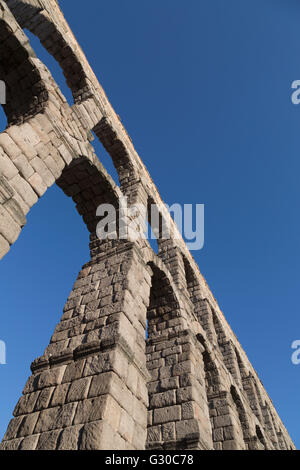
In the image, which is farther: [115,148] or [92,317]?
[115,148]

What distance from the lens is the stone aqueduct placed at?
361 cm

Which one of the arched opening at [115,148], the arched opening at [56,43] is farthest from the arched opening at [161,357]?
the arched opening at [56,43]

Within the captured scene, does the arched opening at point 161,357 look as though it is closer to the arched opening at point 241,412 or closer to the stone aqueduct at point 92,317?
the stone aqueduct at point 92,317

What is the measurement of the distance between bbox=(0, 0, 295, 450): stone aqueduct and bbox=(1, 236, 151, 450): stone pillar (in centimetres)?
2

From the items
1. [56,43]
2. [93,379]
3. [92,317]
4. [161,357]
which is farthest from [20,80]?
[161,357]

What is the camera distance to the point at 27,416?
3.79 metres

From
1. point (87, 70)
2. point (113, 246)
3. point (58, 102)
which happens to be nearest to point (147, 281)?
point (113, 246)

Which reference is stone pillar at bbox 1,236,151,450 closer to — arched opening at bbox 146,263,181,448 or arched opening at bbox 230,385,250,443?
arched opening at bbox 146,263,181,448

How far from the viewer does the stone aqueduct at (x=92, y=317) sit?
3.61 m

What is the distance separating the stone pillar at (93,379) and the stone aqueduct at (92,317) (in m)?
0.02

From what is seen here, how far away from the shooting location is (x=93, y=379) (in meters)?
3.73

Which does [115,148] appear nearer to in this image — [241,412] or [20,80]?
[20,80]

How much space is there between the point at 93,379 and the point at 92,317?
1.26 meters
